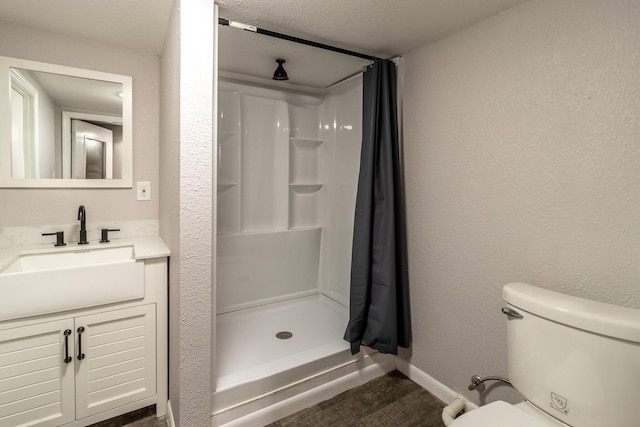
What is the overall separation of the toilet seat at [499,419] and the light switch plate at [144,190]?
6.89 ft

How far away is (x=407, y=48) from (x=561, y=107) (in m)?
0.97

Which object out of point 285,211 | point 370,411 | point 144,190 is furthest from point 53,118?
point 370,411

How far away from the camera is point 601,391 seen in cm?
100

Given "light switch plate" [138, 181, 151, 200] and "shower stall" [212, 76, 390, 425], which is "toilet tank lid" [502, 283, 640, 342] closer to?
"shower stall" [212, 76, 390, 425]

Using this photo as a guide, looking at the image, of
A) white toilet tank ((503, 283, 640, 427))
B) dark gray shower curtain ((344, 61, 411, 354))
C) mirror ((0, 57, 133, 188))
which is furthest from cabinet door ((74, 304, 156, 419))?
white toilet tank ((503, 283, 640, 427))

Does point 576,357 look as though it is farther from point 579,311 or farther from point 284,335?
point 284,335

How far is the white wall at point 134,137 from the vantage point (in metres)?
1.74

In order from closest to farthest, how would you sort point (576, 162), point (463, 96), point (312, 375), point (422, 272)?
point (576, 162) < point (463, 96) < point (312, 375) < point (422, 272)

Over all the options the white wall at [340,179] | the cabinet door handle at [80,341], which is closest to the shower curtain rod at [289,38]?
the white wall at [340,179]

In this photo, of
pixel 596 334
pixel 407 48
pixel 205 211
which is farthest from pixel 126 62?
pixel 596 334

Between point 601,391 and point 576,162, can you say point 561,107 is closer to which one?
point 576,162

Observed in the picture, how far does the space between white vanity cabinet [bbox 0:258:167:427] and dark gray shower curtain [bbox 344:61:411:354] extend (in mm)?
1139

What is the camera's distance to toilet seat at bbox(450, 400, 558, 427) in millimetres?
1080

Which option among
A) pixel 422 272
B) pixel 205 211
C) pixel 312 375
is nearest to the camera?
pixel 205 211
